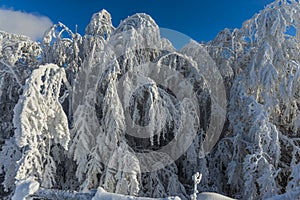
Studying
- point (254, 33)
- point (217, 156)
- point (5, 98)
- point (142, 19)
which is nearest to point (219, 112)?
point (217, 156)

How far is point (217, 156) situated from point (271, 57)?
7.83ft

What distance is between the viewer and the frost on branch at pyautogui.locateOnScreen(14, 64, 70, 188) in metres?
3.88

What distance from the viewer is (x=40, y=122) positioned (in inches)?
159

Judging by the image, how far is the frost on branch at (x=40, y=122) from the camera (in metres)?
3.88

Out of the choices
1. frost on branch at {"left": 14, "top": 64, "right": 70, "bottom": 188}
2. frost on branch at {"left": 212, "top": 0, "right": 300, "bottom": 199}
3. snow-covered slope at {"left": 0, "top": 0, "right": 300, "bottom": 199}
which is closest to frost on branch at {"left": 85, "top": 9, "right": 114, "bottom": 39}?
snow-covered slope at {"left": 0, "top": 0, "right": 300, "bottom": 199}

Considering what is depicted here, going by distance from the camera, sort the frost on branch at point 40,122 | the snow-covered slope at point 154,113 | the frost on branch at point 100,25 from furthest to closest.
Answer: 1. the frost on branch at point 100,25
2. the snow-covered slope at point 154,113
3. the frost on branch at point 40,122

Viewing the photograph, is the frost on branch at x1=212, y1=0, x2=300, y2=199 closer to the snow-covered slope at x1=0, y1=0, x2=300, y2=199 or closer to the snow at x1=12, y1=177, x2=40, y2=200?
the snow-covered slope at x1=0, y1=0, x2=300, y2=199

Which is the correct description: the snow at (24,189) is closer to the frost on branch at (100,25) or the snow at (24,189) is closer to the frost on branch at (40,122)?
the frost on branch at (40,122)

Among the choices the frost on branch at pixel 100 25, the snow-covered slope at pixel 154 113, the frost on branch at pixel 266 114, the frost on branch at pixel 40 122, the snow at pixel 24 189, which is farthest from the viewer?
the frost on branch at pixel 100 25

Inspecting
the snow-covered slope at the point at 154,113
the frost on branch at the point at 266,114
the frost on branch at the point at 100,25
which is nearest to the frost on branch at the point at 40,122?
the snow-covered slope at the point at 154,113

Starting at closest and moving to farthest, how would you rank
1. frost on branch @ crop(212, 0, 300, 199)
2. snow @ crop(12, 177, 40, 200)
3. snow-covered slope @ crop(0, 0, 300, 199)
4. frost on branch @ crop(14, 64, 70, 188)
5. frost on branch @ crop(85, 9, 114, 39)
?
1. snow @ crop(12, 177, 40, 200)
2. frost on branch @ crop(14, 64, 70, 188)
3. snow-covered slope @ crop(0, 0, 300, 199)
4. frost on branch @ crop(212, 0, 300, 199)
5. frost on branch @ crop(85, 9, 114, 39)

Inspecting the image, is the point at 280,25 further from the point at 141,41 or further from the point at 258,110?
the point at 141,41

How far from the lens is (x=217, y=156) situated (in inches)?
253

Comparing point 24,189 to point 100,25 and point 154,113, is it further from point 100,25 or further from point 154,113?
point 100,25
